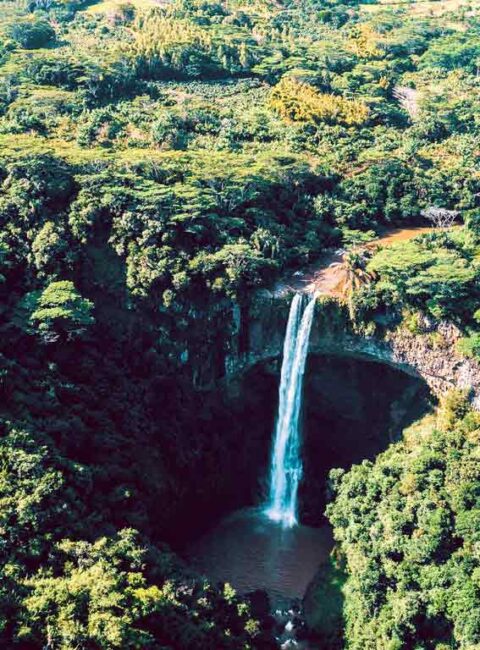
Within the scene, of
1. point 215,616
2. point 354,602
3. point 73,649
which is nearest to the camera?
point 73,649

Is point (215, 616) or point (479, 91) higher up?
point (479, 91)

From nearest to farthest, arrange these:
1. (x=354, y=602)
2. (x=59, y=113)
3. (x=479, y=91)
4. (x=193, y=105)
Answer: (x=354, y=602)
(x=59, y=113)
(x=193, y=105)
(x=479, y=91)

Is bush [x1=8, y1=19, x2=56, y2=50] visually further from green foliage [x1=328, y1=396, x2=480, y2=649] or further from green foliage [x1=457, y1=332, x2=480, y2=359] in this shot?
green foliage [x1=328, y1=396, x2=480, y2=649]

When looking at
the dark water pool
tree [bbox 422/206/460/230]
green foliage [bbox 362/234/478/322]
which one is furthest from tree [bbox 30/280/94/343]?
tree [bbox 422/206/460/230]

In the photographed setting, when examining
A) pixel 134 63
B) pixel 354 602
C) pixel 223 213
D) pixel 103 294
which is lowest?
pixel 354 602

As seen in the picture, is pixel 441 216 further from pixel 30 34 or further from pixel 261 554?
pixel 30 34

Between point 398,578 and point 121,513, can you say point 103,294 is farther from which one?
Result: point 398,578

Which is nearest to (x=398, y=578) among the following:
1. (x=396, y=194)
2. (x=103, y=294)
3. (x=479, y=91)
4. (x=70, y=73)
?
(x=103, y=294)

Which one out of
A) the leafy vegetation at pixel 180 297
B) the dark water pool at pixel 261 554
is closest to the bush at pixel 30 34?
the leafy vegetation at pixel 180 297
